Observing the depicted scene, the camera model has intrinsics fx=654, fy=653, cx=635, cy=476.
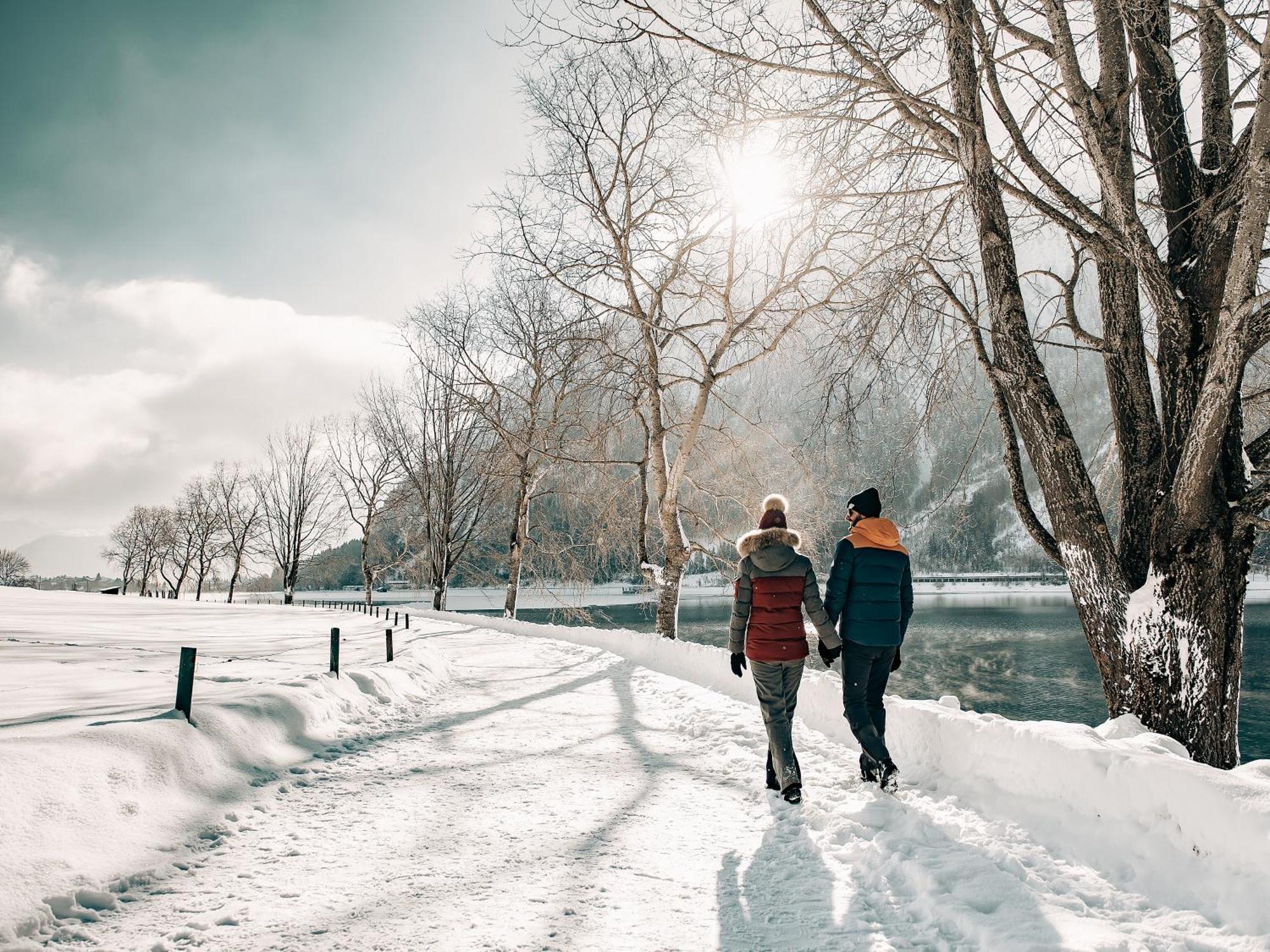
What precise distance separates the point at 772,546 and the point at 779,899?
7.00 ft

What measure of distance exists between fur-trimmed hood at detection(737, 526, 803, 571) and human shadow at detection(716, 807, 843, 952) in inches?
64.3

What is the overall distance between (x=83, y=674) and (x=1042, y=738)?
945cm

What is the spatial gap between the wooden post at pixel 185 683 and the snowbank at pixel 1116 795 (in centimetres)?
521

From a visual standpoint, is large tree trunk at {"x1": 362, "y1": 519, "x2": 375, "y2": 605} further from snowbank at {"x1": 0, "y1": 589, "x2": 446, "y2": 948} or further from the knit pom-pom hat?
the knit pom-pom hat

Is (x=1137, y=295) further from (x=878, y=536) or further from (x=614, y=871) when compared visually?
(x=614, y=871)

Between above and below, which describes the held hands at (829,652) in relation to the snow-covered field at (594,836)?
above

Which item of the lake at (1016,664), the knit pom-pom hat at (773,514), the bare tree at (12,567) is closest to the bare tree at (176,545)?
the bare tree at (12,567)

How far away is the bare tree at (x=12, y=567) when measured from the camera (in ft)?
247

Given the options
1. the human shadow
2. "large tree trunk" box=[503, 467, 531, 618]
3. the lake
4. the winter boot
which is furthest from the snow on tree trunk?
"large tree trunk" box=[503, 467, 531, 618]

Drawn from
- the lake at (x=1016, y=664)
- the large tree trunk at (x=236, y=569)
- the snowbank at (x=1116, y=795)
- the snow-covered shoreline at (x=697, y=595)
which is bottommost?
the snow-covered shoreline at (x=697, y=595)

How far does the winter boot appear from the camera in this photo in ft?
15.0

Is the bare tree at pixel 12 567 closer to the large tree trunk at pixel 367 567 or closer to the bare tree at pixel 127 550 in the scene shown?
the bare tree at pixel 127 550

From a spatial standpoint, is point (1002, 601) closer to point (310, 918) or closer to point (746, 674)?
point (746, 674)

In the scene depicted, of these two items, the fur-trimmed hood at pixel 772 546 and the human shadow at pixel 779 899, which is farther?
the fur-trimmed hood at pixel 772 546
